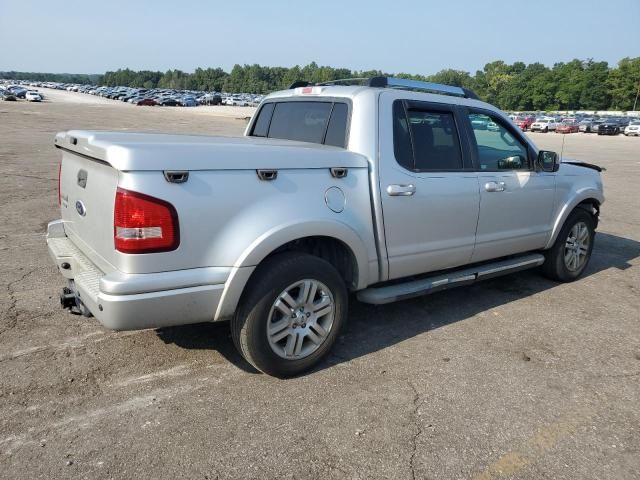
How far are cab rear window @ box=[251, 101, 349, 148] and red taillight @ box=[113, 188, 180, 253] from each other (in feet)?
4.95

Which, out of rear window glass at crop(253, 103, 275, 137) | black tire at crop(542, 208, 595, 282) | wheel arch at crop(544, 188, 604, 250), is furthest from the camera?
black tire at crop(542, 208, 595, 282)

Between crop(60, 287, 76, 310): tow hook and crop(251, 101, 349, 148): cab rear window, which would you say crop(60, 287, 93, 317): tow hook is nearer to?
crop(60, 287, 76, 310): tow hook

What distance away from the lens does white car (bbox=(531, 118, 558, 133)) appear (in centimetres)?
5369

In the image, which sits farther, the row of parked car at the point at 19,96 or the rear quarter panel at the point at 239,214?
the row of parked car at the point at 19,96

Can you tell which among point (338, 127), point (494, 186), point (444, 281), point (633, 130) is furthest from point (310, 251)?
point (633, 130)

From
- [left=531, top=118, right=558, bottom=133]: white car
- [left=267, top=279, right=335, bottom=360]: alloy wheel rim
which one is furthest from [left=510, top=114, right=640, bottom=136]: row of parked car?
[left=267, top=279, right=335, bottom=360]: alloy wheel rim

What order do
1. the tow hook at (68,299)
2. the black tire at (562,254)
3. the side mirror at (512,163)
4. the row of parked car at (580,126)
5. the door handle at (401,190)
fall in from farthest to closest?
the row of parked car at (580,126)
the black tire at (562,254)
the side mirror at (512,163)
the door handle at (401,190)
the tow hook at (68,299)

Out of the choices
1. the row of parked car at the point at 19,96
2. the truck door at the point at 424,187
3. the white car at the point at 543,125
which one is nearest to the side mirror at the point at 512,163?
the truck door at the point at 424,187

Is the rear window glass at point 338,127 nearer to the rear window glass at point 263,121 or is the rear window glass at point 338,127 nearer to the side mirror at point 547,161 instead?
the rear window glass at point 263,121

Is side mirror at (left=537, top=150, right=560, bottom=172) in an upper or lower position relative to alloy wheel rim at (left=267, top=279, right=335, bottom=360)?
upper

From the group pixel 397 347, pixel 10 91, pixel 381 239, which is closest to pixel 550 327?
pixel 397 347

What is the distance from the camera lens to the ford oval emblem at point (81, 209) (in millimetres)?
3223

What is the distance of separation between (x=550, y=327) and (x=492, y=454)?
199 cm

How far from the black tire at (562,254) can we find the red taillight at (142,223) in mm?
4110
